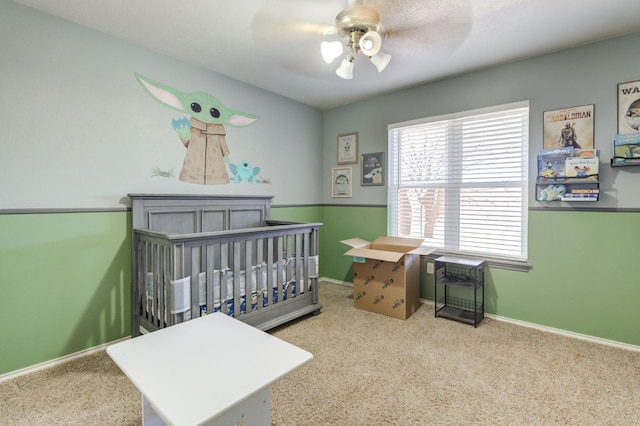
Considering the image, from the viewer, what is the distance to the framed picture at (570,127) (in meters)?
2.35

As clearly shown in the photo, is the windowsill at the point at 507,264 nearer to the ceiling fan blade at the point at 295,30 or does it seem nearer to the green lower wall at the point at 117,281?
the green lower wall at the point at 117,281

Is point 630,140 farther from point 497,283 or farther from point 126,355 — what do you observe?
point 126,355

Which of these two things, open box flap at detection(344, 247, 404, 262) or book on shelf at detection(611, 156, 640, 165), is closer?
book on shelf at detection(611, 156, 640, 165)

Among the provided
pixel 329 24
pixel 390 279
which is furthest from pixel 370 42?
pixel 390 279

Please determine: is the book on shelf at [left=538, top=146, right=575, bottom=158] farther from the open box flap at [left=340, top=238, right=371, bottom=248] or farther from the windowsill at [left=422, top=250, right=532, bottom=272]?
the open box flap at [left=340, top=238, right=371, bottom=248]

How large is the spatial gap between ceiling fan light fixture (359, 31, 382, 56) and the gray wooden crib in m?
1.47

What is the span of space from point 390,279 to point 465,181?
4.11ft

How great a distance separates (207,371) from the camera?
3.34ft

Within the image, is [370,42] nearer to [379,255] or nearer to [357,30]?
[357,30]

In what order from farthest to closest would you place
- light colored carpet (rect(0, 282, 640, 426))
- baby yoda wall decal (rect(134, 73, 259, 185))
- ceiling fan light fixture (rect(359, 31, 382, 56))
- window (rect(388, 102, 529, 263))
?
window (rect(388, 102, 529, 263)) → baby yoda wall decal (rect(134, 73, 259, 185)) → ceiling fan light fixture (rect(359, 31, 382, 56)) → light colored carpet (rect(0, 282, 640, 426))

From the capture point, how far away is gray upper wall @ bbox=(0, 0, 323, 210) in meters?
1.91

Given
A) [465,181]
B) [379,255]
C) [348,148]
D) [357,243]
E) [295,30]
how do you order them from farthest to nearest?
[348,148]
[357,243]
[465,181]
[379,255]
[295,30]

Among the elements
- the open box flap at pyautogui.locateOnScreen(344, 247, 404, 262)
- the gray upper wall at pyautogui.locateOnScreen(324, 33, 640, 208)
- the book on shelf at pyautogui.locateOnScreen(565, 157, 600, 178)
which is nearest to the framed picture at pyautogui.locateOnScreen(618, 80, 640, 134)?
the gray upper wall at pyautogui.locateOnScreen(324, 33, 640, 208)

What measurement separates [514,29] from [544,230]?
1.63 meters
